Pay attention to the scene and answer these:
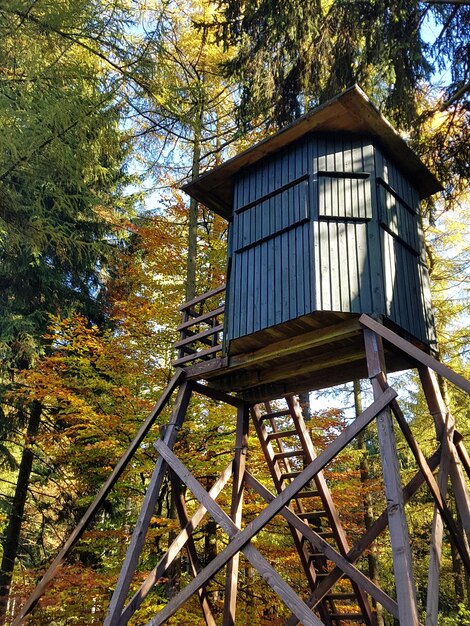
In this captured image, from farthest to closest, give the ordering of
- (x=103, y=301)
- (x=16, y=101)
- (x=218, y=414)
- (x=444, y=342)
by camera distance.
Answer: (x=103, y=301)
(x=444, y=342)
(x=218, y=414)
(x=16, y=101)

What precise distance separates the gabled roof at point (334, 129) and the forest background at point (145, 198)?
1.58 m

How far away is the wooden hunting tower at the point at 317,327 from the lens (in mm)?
4848

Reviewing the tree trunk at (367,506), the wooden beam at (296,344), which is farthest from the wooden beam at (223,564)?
the tree trunk at (367,506)

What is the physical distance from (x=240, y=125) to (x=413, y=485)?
6.62m

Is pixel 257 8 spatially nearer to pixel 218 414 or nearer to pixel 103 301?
pixel 218 414

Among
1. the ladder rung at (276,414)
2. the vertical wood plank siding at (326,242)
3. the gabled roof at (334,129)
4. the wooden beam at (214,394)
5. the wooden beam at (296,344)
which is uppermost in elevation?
the gabled roof at (334,129)

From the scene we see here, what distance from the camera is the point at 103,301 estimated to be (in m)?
13.0

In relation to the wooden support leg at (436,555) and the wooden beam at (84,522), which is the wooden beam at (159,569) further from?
the wooden support leg at (436,555)

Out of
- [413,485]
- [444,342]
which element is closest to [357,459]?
[444,342]

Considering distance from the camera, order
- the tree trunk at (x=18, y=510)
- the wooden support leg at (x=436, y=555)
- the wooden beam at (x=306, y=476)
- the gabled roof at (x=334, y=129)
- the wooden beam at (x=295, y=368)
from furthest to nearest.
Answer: the tree trunk at (x=18, y=510) → the wooden beam at (x=295, y=368) → the gabled roof at (x=334, y=129) → the wooden beam at (x=306, y=476) → the wooden support leg at (x=436, y=555)

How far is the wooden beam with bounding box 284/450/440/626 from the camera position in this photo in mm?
5551

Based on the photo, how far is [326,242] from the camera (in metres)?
5.38

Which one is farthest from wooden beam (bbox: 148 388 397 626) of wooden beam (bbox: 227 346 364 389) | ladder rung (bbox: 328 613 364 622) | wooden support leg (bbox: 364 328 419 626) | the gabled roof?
the gabled roof

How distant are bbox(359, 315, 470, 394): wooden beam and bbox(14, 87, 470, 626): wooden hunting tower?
0.05ft
